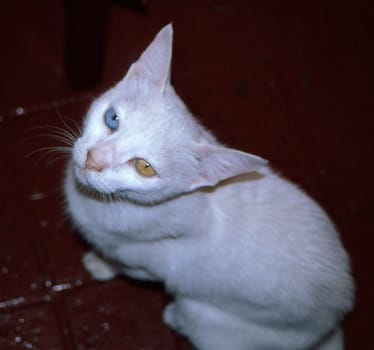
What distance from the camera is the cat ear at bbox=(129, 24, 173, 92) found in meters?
1.21

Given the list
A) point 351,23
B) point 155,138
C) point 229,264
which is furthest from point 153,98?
point 351,23

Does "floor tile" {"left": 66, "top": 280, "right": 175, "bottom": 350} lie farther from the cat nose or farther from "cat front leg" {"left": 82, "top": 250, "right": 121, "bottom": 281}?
the cat nose

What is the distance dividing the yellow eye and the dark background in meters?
0.76

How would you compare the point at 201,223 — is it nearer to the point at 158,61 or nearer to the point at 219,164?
the point at 219,164

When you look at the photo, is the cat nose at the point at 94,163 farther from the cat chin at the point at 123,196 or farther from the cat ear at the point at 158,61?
the cat ear at the point at 158,61

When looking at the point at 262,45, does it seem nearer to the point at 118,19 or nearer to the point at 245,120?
the point at 245,120

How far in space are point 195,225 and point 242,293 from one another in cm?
24

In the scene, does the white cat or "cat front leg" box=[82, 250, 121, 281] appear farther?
"cat front leg" box=[82, 250, 121, 281]

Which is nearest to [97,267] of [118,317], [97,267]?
[97,267]

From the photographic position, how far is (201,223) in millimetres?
1354

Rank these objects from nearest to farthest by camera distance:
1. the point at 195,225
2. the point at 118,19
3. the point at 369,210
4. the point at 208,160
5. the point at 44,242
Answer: the point at 208,160, the point at 195,225, the point at 44,242, the point at 369,210, the point at 118,19

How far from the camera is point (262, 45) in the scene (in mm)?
2242

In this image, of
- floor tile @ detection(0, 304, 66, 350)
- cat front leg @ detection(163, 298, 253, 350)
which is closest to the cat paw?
floor tile @ detection(0, 304, 66, 350)

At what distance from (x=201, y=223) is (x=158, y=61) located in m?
0.44
